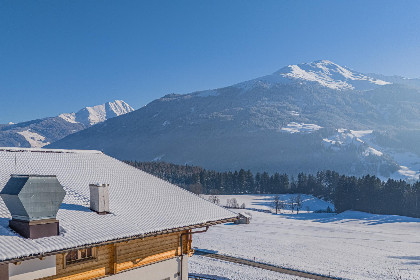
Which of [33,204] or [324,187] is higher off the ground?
[33,204]

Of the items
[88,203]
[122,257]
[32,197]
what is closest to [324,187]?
[122,257]

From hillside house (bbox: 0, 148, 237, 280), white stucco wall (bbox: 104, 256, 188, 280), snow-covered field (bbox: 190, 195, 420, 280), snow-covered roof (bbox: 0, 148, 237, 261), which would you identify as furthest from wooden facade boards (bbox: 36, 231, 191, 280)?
snow-covered field (bbox: 190, 195, 420, 280)

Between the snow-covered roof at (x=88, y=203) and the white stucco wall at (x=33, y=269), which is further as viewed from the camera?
the snow-covered roof at (x=88, y=203)

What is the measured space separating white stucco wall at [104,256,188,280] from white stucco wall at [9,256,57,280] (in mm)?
2605

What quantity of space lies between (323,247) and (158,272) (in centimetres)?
4491

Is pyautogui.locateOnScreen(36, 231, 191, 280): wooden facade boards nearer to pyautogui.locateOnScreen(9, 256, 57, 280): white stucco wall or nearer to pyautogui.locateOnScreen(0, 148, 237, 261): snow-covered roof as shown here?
pyautogui.locateOnScreen(9, 256, 57, 280): white stucco wall

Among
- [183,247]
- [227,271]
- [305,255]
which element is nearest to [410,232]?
[305,255]

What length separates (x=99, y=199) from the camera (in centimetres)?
1321

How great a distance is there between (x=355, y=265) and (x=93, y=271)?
124 feet

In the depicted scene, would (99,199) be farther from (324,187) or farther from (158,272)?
(324,187)

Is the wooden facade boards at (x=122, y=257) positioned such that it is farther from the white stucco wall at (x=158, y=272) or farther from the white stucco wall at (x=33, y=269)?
the white stucco wall at (x=33, y=269)

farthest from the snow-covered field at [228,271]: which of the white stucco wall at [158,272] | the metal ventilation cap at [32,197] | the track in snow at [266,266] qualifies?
the metal ventilation cap at [32,197]

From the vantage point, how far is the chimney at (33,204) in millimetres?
10328

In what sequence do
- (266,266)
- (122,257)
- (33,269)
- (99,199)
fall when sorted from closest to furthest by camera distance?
(33,269)
(99,199)
(122,257)
(266,266)
